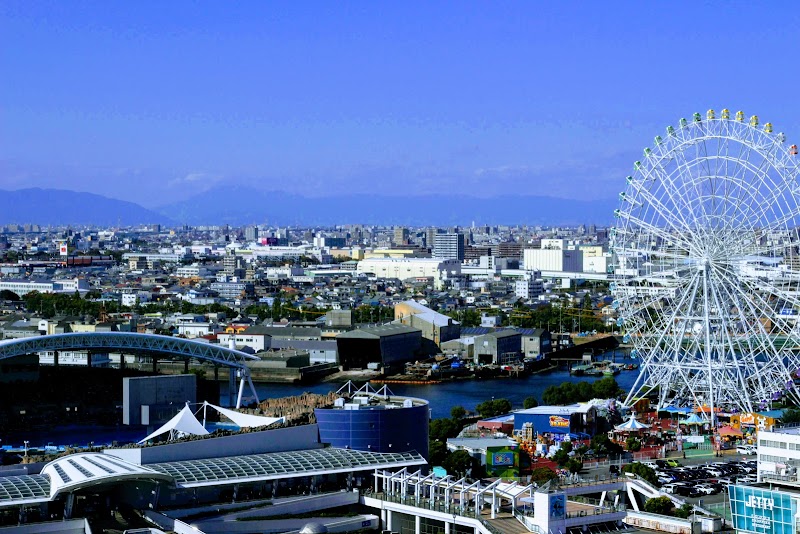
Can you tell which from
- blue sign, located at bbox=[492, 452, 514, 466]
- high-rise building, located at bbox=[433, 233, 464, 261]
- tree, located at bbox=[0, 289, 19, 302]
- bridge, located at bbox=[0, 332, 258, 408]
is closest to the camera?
blue sign, located at bbox=[492, 452, 514, 466]

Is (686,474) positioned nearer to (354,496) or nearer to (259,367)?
(354,496)

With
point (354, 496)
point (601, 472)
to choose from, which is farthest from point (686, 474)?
point (354, 496)

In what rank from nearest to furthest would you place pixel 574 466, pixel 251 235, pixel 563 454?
→ pixel 574 466
pixel 563 454
pixel 251 235

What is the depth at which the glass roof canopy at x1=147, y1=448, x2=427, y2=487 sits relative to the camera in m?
13.2

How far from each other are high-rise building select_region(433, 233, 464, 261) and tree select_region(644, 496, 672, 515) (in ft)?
225

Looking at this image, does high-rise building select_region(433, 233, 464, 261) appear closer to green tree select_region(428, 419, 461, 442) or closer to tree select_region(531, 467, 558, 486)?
green tree select_region(428, 419, 461, 442)

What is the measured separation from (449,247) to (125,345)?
203 ft

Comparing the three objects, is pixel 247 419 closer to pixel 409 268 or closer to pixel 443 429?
pixel 443 429

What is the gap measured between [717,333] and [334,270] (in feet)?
161

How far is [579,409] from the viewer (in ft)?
71.2

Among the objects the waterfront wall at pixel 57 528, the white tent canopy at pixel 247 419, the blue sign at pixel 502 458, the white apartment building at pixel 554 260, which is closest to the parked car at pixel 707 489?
the blue sign at pixel 502 458

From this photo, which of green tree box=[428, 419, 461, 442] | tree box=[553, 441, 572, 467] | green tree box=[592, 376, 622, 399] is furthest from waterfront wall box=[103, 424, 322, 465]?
green tree box=[592, 376, 622, 399]

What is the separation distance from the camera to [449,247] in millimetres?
83938

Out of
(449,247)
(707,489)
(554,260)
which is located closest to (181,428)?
(707,489)
